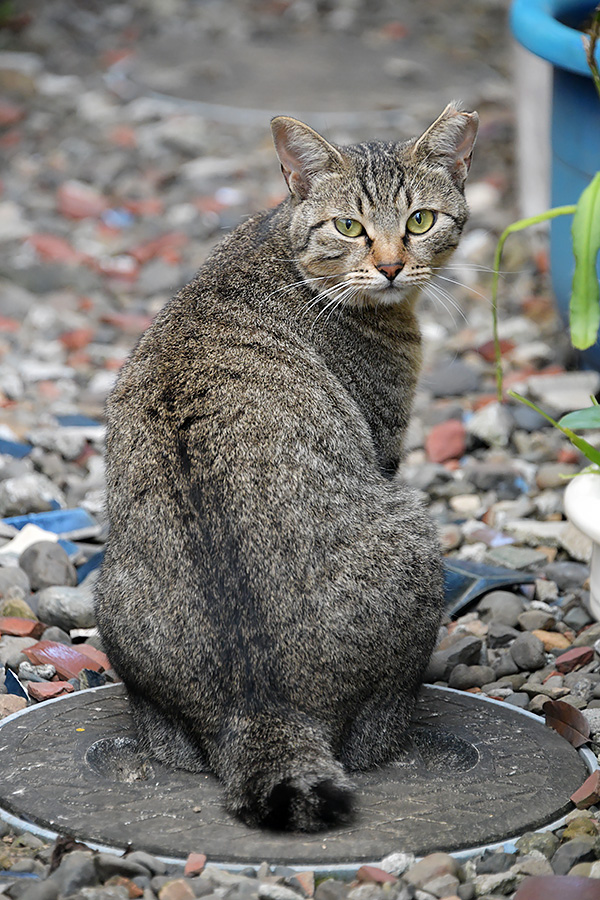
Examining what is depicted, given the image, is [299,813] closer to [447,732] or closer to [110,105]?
[447,732]

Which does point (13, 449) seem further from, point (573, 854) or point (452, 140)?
point (573, 854)

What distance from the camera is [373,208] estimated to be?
Answer: 11.7ft

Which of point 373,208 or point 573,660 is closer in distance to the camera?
point 373,208

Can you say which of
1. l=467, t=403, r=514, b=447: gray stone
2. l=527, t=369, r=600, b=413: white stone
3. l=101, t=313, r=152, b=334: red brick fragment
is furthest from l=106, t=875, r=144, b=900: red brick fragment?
l=101, t=313, r=152, b=334: red brick fragment

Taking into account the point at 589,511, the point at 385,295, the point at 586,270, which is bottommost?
the point at 589,511

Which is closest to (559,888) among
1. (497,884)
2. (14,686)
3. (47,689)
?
(497,884)

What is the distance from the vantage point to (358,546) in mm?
3062

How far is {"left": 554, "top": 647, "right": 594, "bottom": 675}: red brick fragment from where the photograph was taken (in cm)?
378

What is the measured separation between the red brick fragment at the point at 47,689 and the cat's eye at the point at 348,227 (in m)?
1.71

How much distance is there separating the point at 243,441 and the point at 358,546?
424 millimetres

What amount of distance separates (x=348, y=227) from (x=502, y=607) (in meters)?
1.52

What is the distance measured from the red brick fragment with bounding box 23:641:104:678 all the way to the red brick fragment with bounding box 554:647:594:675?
60.6 inches

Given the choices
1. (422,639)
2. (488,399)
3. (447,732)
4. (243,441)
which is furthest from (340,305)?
(488,399)

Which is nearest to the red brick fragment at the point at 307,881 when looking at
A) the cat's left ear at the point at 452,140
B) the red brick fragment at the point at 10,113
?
the cat's left ear at the point at 452,140
